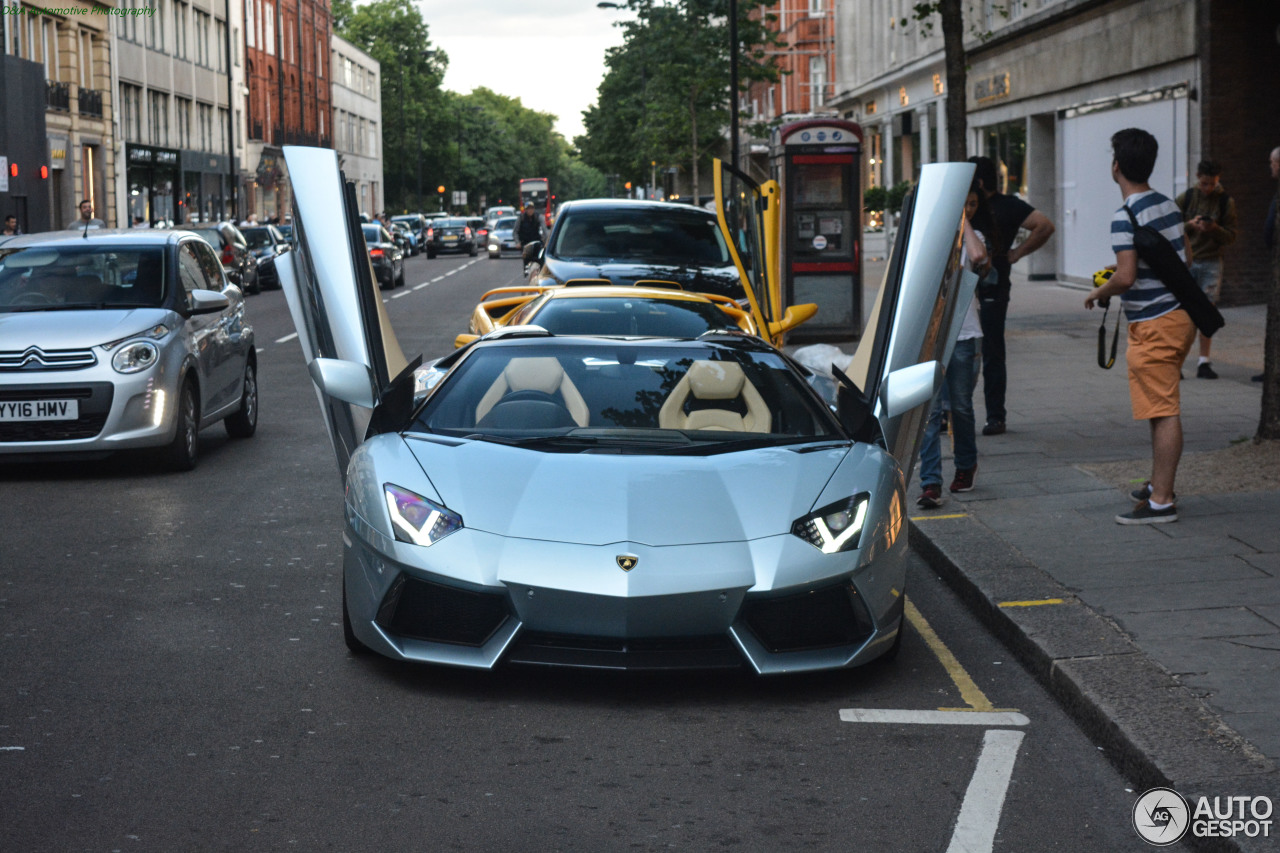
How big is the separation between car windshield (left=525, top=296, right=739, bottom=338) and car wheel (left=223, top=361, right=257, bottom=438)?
301 cm

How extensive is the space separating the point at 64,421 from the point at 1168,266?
261 inches

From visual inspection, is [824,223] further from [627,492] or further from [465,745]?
[465,745]

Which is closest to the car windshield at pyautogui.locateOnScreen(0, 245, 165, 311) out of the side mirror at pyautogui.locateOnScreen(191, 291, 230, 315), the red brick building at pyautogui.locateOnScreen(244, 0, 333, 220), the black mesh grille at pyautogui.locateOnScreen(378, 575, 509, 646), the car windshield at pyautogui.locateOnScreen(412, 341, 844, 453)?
the side mirror at pyautogui.locateOnScreen(191, 291, 230, 315)

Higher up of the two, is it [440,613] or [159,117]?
[159,117]

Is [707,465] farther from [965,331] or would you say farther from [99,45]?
[99,45]

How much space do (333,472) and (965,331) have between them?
4222mm

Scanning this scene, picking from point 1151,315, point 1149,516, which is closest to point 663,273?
point 1151,315

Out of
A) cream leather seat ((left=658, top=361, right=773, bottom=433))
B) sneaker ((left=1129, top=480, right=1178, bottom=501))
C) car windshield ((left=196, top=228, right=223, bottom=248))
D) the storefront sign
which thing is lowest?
sneaker ((left=1129, top=480, right=1178, bottom=501))

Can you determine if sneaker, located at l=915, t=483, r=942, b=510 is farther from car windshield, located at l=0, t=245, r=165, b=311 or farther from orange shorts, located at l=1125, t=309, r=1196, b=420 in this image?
car windshield, located at l=0, t=245, r=165, b=311

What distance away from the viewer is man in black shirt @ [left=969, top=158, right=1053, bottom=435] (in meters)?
11.0

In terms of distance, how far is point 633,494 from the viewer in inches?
211

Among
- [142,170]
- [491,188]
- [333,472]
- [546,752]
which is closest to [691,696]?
[546,752]

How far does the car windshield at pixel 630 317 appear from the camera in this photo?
988cm

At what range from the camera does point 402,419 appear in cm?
620
